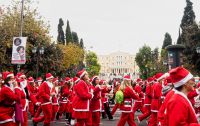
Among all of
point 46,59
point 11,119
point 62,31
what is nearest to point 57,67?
point 46,59

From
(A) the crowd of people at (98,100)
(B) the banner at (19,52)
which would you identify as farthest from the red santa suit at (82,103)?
(B) the banner at (19,52)

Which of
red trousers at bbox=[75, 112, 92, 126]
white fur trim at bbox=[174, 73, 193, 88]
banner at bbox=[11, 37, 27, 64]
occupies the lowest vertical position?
red trousers at bbox=[75, 112, 92, 126]

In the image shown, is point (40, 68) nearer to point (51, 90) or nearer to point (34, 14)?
point (34, 14)

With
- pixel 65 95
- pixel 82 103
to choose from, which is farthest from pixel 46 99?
pixel 65 95

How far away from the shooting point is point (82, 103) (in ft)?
40.2

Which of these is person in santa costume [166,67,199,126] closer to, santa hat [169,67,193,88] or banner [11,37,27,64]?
santa hat [169,67,193,88]

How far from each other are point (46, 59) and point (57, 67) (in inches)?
152

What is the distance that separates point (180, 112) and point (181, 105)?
0.09 m

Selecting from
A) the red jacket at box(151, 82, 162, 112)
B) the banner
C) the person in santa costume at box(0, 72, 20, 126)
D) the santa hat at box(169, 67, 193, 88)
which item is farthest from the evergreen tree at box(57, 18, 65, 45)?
the santa hat at box(169, 67, 193, 88)

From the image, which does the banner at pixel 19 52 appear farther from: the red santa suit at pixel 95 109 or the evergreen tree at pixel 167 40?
the evergreen tree at pixel 167 40

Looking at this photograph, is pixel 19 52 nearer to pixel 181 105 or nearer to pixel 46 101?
pixel 46 101

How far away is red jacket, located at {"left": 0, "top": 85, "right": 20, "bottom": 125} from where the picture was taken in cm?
937

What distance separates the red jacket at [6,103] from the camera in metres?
9.37

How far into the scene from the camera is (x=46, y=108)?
1399cm
